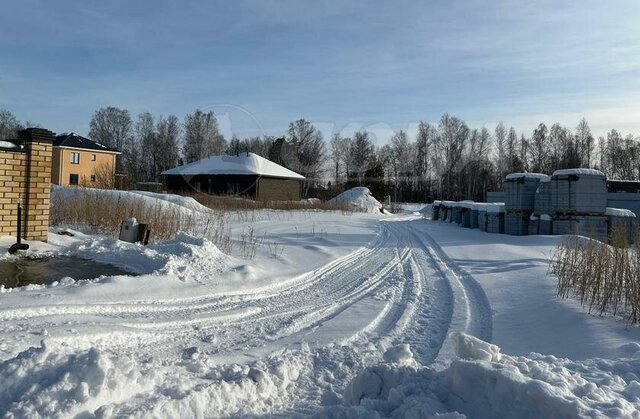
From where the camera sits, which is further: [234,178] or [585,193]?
[234,178]

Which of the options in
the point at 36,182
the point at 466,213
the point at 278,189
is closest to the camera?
the point at 36,182

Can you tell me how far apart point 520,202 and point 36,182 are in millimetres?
16061

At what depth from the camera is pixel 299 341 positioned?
5352 millimetres

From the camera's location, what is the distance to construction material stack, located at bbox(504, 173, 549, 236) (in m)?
19.0

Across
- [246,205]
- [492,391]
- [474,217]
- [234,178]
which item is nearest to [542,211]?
[474,217]

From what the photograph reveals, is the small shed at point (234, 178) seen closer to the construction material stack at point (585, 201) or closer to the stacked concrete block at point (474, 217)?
the stacked concrete block at point (474, 217)

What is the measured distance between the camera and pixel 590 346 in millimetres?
5367

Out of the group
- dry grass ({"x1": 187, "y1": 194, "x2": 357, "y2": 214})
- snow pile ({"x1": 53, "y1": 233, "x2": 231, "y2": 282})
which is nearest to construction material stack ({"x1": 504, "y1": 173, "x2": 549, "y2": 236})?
snow pile ({"x1": 53, "y1": 233, "x2": 231, "y2": 282})

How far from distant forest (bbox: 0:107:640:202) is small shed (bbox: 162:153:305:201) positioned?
13.2 metres

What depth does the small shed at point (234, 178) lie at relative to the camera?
135ft

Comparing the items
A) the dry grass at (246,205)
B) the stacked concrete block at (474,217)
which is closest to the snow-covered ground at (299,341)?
the stacked concrete block at (474,217)

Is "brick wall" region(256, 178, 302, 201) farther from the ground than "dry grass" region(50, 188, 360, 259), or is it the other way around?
"brick wall" region(256, 178, 302, 201)

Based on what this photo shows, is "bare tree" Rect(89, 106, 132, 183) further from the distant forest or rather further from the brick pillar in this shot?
the brick pillar

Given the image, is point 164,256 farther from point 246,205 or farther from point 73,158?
point 73,158
